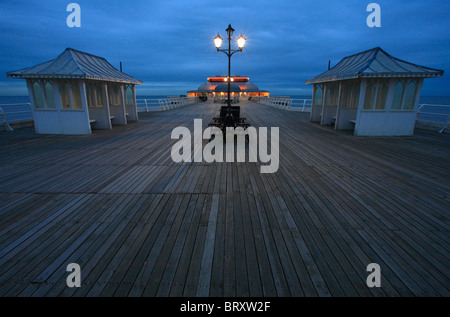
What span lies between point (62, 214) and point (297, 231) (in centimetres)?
330

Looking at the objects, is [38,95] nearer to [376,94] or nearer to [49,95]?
[49,95]

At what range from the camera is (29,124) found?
1145 centimetres

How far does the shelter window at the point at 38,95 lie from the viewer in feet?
29.1

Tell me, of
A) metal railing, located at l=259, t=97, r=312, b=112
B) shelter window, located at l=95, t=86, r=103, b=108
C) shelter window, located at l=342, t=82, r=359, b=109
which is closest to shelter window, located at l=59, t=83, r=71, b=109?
shelter window, located at l=95, t=86, r=103, b=108

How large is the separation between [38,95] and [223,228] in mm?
10474

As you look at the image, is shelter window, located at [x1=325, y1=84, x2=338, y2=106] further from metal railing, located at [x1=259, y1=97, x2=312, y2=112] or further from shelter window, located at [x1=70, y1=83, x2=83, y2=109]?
shelter window, located at [x1=70, y1=83, x2=83, y2=109]

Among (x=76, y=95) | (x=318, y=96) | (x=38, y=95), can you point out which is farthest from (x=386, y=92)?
(x=38, y=95)

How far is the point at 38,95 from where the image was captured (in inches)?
356


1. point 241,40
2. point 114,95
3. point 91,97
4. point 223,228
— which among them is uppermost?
point 241,40

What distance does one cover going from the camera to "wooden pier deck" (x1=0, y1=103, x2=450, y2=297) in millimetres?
2031

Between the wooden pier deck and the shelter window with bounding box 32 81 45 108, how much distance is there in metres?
4.88

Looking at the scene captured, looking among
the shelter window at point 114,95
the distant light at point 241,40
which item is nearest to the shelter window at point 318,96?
the distant light at point 241,40
